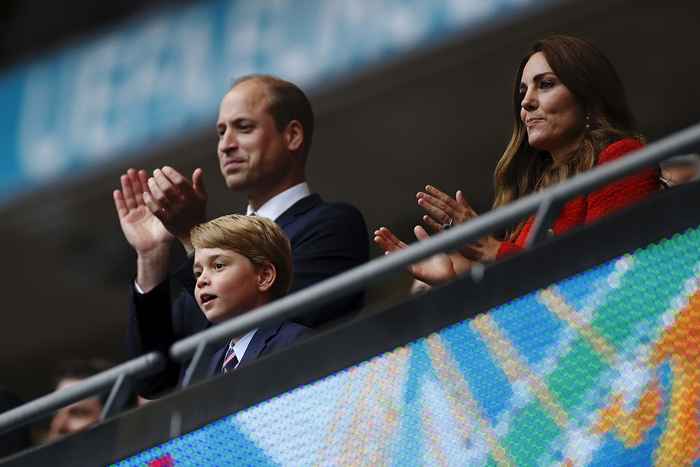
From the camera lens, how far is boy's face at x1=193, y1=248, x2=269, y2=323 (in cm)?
377

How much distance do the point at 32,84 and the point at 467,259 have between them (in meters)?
9.16

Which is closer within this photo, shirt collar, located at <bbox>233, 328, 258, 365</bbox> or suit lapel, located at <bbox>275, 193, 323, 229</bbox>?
shirt collar, located at <bbox>233, 328, 258, 365</bbox>

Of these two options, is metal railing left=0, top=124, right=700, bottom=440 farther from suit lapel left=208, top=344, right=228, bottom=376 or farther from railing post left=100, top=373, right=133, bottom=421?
suit lapel left=208, top=344, right=228, bottom=376

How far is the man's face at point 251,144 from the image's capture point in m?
4.12

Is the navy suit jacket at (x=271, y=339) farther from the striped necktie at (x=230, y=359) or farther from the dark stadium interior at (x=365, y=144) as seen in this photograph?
the dark stadium interior at (x=365, y=144)

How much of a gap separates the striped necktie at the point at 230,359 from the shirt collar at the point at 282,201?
423 mm

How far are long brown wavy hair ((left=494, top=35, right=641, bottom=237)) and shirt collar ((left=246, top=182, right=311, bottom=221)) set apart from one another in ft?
1.74

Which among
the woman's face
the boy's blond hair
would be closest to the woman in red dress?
the woman's face

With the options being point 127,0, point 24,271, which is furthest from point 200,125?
point 24,271

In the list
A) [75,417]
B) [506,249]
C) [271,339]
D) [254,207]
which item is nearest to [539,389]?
[506,249]

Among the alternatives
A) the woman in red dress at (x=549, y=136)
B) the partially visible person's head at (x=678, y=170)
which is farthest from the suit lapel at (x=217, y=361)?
the partially visible person's head at (x=678, y=170)

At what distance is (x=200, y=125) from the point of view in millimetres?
11414

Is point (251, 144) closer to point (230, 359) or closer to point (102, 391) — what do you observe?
point (230, 359)

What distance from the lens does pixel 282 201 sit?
408 centimetres
